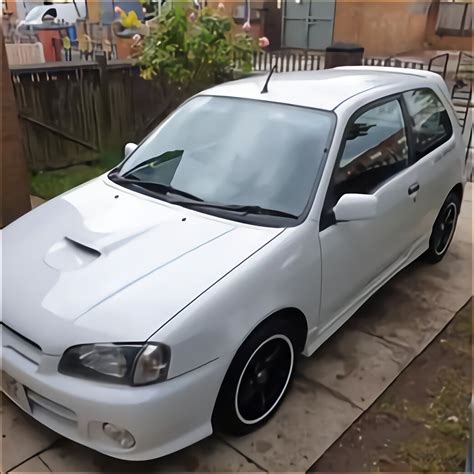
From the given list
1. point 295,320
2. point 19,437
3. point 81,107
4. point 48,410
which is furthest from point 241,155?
point 81,107

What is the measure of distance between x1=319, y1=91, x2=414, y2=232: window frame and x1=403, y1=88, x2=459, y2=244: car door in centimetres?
4

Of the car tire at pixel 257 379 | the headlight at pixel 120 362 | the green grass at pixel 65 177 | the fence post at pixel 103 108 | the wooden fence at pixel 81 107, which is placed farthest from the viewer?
the fence post at pixel 103 108

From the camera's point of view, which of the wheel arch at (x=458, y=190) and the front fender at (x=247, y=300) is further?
the wheel arch at (x=458, y=190)

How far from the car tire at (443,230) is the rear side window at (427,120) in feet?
1.86

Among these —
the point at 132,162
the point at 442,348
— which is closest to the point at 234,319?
the point at 132,162

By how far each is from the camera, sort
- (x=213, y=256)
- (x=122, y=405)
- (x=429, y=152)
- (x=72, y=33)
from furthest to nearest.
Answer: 1. (x=72, y=33)
2. (x=429, y=152)
3. (x=213, y=256)
4. (x=122, y=405)

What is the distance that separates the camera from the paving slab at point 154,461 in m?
2.44

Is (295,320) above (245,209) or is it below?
below

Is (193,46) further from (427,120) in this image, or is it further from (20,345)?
(20,345)

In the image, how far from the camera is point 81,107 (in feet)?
22.1

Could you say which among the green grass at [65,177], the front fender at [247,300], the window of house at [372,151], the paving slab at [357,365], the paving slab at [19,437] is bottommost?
the green grass at [65,177]

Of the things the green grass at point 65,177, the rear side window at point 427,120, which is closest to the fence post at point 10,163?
the green grass at point 65,177

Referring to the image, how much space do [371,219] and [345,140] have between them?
493 millimetres

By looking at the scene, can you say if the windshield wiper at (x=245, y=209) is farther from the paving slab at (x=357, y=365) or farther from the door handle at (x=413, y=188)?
the door handle at (x=413, y=188)
